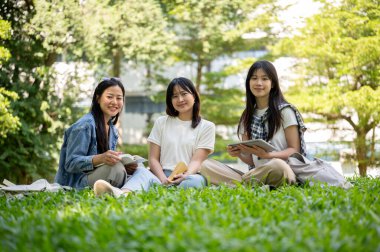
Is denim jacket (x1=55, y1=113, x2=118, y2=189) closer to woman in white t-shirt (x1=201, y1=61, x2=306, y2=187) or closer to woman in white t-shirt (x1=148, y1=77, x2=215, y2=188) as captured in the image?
woman in white t-shirt (x1=148, y1=77, x2=215, y2=188)

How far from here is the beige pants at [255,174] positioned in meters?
3.70

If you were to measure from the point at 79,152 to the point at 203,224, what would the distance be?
206cm

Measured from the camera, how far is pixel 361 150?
A: 1053 cm

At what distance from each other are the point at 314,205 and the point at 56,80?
837cm

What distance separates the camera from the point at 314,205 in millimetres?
2750

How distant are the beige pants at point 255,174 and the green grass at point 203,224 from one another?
539 mm

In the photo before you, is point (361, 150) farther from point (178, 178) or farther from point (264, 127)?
point (178, 178)

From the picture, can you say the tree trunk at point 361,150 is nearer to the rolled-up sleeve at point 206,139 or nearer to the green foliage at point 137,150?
the green foliage at point 137,150

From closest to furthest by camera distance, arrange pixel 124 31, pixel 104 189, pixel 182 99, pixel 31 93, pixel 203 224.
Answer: pixel 203 224 → pixel 104 189 → pixel 182 99 → pixel 31 93 → pixel 124 31

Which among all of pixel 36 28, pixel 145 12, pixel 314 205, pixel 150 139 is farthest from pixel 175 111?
pixel 145 12

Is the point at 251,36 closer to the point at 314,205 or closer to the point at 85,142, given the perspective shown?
the point at 85,142

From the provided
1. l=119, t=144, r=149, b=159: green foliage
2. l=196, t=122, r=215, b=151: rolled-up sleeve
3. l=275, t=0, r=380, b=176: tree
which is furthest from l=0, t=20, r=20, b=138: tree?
l=119, t=144, r=149, b=159: green foliage

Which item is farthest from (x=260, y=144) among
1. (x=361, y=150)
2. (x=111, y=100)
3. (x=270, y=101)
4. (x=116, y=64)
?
(x=116, y=64)

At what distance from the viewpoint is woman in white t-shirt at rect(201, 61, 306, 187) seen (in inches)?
158
